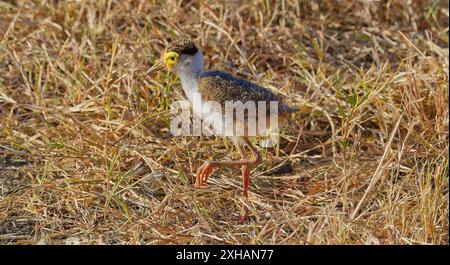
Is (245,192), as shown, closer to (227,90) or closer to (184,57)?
(227,90)

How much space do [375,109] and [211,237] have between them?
140 centimetres

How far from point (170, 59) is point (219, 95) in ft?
1.30

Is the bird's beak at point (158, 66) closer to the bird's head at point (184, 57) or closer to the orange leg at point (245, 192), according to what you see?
the bird's head at point (184, 57)

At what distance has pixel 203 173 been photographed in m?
4.20

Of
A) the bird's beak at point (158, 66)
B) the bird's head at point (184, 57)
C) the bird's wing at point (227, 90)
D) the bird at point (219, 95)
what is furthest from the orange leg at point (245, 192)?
the bird's beak at point (158, 66)

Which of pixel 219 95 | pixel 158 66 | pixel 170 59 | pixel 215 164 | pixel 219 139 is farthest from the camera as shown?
pixel 219 139

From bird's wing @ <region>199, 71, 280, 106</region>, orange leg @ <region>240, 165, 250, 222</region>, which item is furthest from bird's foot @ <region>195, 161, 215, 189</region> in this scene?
bird's wing @ <region>199, 71, 280, 106</region>

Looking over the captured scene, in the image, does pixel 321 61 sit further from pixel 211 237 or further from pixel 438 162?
pixel 211 237

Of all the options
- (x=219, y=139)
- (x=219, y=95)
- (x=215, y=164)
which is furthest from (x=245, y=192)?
(x=219, y=139)

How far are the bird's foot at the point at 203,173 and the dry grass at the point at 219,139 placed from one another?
51 millimetres

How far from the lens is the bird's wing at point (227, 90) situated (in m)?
4.07

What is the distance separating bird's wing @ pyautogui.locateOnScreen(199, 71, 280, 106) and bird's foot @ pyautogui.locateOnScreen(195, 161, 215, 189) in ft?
1.02

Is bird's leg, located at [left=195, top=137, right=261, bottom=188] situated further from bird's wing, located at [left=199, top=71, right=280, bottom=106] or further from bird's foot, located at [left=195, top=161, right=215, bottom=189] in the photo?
bird's wing, located at [left=199, top=71, right=280, bottom=106]
